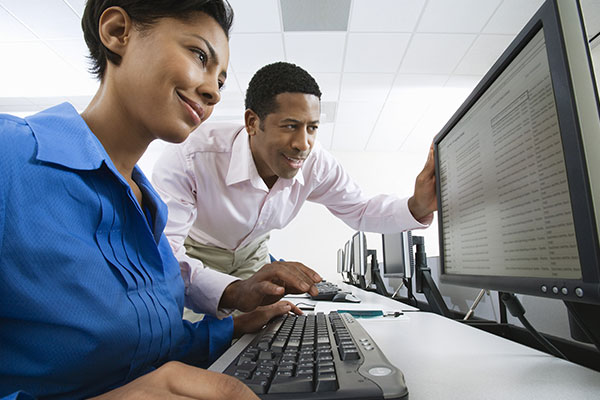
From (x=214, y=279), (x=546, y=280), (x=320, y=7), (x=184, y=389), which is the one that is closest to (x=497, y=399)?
(x=546, y=280)

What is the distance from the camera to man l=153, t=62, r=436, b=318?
119 cm

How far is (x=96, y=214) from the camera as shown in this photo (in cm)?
49

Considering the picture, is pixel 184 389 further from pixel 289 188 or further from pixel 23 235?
pixel 289 188

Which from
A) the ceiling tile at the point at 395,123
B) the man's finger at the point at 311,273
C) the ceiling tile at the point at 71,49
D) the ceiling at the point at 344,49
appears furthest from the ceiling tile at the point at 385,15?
the man's finger at the point at 311,273

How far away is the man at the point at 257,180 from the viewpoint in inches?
46.9

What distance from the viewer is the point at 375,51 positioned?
10.3ft

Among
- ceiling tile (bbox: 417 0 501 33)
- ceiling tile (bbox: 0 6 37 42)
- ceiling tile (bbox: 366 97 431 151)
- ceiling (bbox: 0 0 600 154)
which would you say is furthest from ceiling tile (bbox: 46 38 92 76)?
ceiling tile (bbox: 366 97 431 151)

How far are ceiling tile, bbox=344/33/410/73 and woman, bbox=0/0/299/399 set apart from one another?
99.5 inches

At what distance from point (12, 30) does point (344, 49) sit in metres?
2.69

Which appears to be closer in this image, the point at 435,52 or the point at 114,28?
the point at 114,28

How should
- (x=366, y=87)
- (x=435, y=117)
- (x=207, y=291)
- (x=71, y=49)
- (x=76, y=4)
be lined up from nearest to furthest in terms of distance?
1. (x=207, y=291)
2. (x=76, y=4)
3. (x=71, y=49)
4. (x=366, y=87)
5. (x=435, y=117)

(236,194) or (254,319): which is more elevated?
(236,194)

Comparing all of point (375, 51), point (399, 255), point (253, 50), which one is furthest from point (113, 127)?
point (375, 51)

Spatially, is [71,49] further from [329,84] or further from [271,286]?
[271,286]
